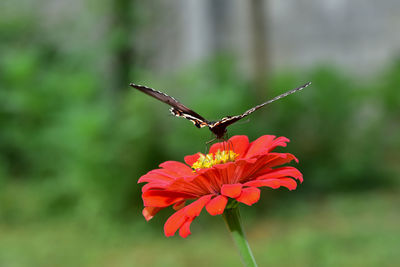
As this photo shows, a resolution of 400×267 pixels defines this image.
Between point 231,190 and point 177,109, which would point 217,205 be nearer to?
point 231,190

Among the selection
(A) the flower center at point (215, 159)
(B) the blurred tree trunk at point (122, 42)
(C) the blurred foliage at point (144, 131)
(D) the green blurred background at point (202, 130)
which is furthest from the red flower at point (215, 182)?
(B) the blurred tree trunk at point (122, 42)

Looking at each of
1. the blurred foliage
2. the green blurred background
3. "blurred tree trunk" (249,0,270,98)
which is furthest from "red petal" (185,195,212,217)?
"blurred tree trunk" (249,0,270,98)

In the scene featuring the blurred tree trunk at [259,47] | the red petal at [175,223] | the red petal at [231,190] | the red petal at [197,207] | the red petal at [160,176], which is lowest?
the red petal at [175,223]

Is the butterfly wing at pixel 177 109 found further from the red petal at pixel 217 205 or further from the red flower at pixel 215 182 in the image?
the red petal at pixel 217 205

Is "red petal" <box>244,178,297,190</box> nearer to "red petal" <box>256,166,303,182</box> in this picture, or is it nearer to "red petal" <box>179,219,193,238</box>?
"red petal" <box>256,166,303,182</box>

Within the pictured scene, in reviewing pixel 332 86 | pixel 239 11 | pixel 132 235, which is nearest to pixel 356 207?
pixel 332 86

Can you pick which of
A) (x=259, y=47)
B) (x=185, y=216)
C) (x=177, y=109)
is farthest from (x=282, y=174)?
(x=259, y=47)

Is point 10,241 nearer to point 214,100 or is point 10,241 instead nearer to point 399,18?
point 214,100

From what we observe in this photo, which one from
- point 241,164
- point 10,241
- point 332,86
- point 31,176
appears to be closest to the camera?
point 241,164
